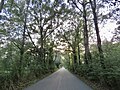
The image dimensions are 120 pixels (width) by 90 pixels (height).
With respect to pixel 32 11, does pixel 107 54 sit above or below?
below

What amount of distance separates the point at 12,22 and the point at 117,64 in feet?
56.0

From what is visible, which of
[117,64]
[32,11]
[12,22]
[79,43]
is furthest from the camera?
[79,43]

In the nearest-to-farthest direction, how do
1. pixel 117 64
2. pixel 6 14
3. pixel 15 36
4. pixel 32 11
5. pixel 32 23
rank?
pixel 117 64 → pixel 6 14 → pixel 15 36 → pixel 32 11 → pixel 32 23

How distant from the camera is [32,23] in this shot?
3050 centimetres

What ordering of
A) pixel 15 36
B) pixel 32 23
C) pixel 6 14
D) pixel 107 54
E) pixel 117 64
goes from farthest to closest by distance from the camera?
pixel 32 23, pixel 15 36, pixel 6 14, pixel 107 54, pixel 117 64

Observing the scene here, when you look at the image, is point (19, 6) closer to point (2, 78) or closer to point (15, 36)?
point (15, 36)

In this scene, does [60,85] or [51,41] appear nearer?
[60,85]

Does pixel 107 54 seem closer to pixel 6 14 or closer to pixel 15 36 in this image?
pixel 6 14

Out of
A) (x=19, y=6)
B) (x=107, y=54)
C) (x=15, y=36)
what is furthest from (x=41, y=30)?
(x=107, y=54)

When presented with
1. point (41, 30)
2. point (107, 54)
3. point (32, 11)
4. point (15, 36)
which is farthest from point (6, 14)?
point (107, 54)

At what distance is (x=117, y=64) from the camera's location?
34.1 ft

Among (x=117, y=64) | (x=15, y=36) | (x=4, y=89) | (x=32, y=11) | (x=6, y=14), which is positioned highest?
(x=32, y=11)

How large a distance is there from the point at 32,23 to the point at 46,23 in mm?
2376

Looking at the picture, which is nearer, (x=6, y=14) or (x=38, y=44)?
(x=6, y=14)
